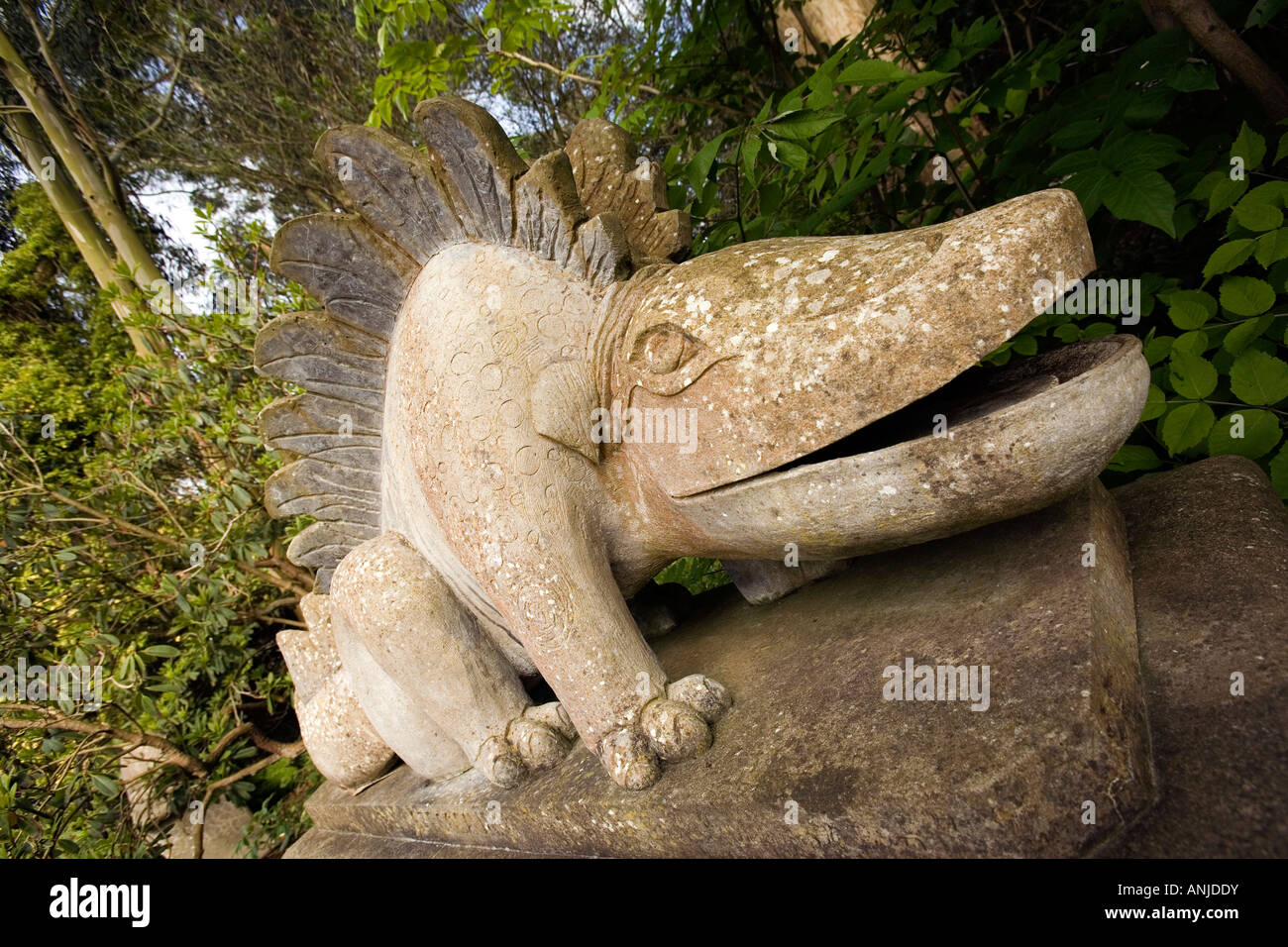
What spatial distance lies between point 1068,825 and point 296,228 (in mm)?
1705

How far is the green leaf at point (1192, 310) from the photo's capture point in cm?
167

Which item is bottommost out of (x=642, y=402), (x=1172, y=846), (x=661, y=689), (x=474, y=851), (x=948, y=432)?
(x=474, y=851)

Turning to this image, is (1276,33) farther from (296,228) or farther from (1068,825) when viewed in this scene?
(296,228)

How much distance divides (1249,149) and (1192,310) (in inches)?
13.4

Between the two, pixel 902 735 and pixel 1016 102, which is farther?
pixel 1016 102

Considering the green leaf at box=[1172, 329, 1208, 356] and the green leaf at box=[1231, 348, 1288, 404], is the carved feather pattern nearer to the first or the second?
the green leaf at box=[1172, 329, 1208, 356]

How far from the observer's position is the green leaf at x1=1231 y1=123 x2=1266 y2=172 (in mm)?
1606

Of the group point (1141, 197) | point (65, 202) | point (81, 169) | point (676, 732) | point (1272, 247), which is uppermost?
point (81, 169)

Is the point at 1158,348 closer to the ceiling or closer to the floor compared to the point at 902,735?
closer to the ceiling

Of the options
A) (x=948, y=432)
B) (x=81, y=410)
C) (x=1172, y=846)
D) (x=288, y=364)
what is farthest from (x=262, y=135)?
(x=1172, y=846)

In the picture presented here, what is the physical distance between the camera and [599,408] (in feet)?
4.99

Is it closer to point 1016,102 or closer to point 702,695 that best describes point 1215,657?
point 702,695

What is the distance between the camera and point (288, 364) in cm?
179
